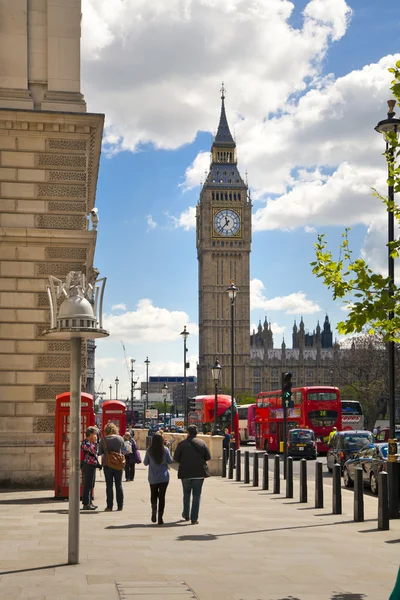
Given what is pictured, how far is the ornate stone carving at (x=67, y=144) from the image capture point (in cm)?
2109

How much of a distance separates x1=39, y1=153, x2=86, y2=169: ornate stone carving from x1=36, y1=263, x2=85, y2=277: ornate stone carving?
229 cm

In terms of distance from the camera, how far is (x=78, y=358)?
36.3 feet

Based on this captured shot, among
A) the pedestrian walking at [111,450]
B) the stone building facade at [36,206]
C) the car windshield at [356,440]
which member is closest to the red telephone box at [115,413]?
the car windshield at [356,440]

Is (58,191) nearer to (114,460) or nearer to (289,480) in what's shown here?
(114,460)

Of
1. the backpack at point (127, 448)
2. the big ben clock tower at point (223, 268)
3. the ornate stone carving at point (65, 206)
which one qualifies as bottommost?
the backpack at point (127, 448)

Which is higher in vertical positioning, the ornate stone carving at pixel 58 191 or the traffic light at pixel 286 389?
the ornate stone carving at pixel 58 191

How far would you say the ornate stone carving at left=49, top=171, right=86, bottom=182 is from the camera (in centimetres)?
2105

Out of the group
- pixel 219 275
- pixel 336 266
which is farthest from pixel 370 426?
pixel 219 275

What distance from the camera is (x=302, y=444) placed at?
41312 millimetres

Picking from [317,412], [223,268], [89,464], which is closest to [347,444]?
[89,464]

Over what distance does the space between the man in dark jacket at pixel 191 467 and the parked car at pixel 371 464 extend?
7390 millimetres

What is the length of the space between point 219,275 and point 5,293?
14354cm

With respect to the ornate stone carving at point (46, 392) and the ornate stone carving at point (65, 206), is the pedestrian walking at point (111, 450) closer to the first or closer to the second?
the ornate stone carving at point (46, 392)

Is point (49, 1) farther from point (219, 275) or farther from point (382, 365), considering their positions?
point (219, 275)
